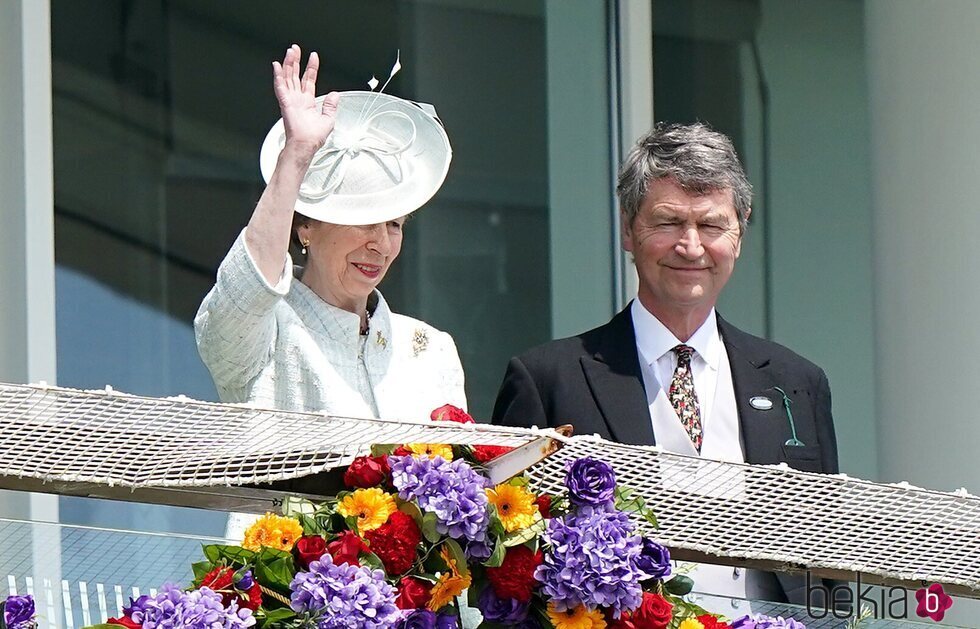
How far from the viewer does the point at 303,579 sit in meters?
2.00

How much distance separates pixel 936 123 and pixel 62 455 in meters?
4.00

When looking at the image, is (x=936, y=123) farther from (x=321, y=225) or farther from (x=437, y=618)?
(x=437, y=618)

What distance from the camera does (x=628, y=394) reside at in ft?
11.8

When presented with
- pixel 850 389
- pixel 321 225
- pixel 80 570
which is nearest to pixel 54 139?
pixel 321 225

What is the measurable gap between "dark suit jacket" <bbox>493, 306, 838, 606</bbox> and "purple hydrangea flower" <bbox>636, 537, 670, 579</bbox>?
1.35 metres

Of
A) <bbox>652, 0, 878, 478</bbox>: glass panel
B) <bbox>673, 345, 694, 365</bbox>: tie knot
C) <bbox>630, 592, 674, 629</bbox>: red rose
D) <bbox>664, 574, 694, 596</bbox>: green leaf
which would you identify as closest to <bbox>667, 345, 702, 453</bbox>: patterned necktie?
<bbox>673, 345, 694, 365</bbox>: tie knot

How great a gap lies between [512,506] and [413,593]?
16cm

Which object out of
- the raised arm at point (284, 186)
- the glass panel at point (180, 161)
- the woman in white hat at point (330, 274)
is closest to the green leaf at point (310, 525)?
the woman in white hat at point (330, 274)

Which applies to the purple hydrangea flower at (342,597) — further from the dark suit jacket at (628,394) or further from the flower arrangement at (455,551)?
the dark suit jacket at (628,394)

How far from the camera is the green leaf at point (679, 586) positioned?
221cm

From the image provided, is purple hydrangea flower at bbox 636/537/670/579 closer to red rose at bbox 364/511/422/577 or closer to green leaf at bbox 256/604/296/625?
red rose at bbox 364/511/422/577

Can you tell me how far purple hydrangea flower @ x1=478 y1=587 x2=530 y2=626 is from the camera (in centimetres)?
211

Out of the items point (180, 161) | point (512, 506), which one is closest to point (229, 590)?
point (512, 506)

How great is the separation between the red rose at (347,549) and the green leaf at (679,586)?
1.28ft
